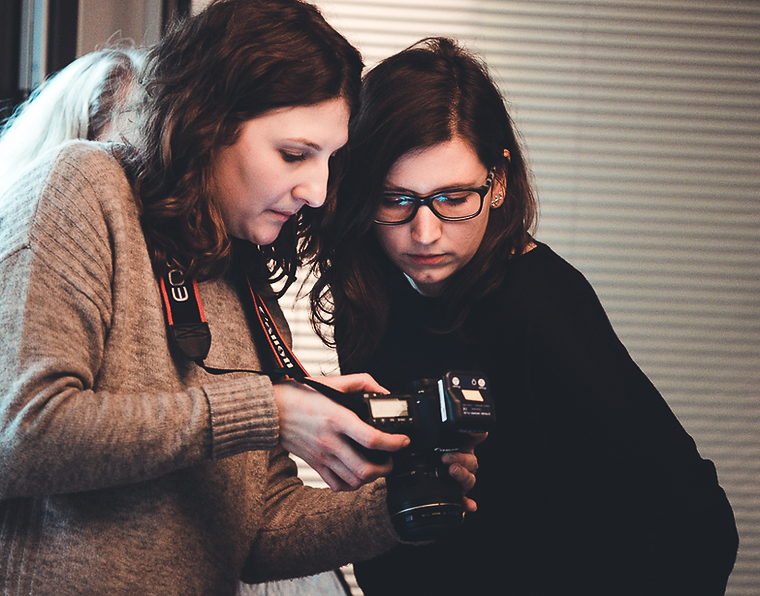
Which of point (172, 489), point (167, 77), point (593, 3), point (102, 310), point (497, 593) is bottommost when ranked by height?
point (497, 593)

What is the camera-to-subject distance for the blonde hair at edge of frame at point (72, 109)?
1542mm

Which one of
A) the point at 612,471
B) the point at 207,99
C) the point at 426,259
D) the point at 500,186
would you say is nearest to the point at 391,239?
the point at 426,259

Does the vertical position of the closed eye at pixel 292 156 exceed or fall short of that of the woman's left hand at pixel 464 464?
it exceeds it

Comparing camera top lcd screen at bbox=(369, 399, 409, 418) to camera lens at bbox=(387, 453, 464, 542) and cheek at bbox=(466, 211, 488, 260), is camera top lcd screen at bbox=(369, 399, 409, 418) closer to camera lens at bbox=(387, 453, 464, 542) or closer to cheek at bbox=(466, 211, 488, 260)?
camera lens at bbox=(387, 453, 464, 542)

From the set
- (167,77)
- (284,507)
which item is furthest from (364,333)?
(167,77)

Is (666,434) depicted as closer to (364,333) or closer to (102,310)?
(364,333)

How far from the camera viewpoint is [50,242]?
737 mm

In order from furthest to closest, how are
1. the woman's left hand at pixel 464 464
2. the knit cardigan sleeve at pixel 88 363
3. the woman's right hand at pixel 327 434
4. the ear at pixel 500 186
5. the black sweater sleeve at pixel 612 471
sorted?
the ear at pixel 500 186 → the black sweater sleeve at pixel 612 471 → the woman's left hand at pixel 464 464 → the woman's right hand at pixel 327 434 → the knit cardigan sleeve at pixel 88 363

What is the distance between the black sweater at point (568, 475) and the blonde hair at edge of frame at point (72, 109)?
0.97m

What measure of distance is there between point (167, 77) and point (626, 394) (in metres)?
0.86

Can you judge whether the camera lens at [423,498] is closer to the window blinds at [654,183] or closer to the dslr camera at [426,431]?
the dslr camera at [426,431]

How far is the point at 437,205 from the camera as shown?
1.16 metres

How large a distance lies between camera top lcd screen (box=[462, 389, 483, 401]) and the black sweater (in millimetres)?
305

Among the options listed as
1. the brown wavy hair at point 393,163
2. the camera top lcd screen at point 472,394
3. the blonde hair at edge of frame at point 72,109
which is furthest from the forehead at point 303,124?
the blonde hair at edge of frame at point 72,109
